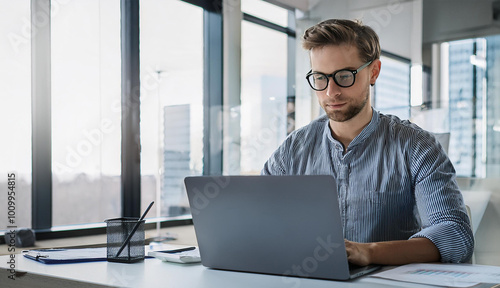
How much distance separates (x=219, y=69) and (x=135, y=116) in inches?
40.9

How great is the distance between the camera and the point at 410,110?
345cm

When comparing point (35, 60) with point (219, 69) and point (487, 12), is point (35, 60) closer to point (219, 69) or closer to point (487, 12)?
point (219, 69)

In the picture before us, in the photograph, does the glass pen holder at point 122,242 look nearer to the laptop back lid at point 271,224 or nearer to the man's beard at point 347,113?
the laptop back lid at point 271,224

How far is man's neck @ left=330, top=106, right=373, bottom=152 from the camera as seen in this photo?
1.67m

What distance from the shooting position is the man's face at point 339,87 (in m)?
1.60

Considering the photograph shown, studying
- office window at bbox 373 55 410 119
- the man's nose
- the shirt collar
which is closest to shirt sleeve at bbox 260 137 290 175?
the shirt collar

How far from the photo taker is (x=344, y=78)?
63.2 inches

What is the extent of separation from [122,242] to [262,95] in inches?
117

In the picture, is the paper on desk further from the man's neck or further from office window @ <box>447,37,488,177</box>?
office window @ <box>447,37,488,177</box>

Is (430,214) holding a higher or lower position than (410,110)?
lower

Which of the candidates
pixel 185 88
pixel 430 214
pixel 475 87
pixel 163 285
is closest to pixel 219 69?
pixel 185 88

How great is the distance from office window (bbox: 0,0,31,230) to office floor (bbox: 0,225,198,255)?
0.75ft

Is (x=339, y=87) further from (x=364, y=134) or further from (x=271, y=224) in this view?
(x=271, y=224)

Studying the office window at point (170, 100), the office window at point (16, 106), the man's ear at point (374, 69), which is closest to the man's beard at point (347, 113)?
the man's ear at point (374, 69)
